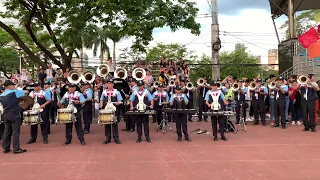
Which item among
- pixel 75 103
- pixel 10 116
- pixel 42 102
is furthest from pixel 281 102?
pixel 10 116

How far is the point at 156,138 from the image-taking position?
38.0ft

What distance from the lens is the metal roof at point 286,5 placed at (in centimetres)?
2426

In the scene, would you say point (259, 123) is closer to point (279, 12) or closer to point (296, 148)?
point (296, 148)

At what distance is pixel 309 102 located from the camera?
12703mm

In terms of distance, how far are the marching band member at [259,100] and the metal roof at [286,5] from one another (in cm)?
1144

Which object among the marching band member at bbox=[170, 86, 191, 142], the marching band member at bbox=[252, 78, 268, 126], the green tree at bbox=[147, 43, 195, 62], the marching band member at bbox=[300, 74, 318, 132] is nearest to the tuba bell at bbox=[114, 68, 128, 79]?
the marching band member at bbox=[170, 86, 191, 142]

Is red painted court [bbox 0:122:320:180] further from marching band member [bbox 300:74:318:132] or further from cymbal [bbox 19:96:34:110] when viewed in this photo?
cymbal [bbox 19:96:34:110]

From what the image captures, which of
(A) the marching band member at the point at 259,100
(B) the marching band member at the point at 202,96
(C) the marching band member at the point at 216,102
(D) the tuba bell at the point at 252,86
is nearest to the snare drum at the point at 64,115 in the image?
(C) the marching band member at the point at 216,102

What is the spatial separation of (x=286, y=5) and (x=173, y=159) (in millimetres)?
Answer: 21364

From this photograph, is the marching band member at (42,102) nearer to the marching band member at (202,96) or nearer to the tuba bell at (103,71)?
the tuba bell at (103,71)

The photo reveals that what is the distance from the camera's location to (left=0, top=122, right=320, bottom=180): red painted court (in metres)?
7.04

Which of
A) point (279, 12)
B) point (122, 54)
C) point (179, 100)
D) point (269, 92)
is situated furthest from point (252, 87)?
point (122, 54)

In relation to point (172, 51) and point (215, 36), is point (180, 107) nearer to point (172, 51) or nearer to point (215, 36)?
point (215, 36)

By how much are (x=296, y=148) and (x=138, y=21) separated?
759 centimetres
